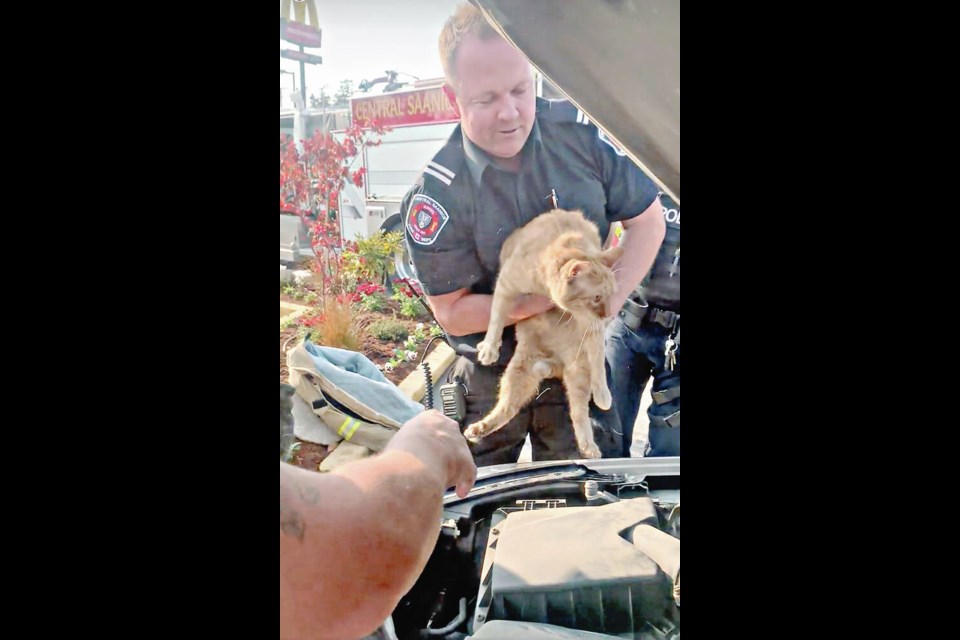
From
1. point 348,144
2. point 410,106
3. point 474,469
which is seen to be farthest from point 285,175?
point 474,469

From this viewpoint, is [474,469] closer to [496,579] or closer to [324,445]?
[496,579]

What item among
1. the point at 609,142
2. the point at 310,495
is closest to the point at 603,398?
the point at 609,142

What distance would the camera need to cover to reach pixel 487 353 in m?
1.88

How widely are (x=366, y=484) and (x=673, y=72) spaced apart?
1.47m

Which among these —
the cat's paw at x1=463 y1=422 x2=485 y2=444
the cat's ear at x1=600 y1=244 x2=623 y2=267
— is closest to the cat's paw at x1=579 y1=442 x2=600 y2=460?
the cat's paw at x1=463 y1=422 x2=485 y2=444

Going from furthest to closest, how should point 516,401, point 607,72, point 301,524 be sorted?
point 516,401 < point 607,72 < point 301,524

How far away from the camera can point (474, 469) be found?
6.15 feet

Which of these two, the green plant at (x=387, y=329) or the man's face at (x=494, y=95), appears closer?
the man's face at (x=494, y=95)

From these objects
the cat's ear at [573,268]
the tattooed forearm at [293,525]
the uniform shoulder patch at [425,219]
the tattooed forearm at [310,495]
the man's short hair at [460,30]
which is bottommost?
the tattooed forearm at [293,525]

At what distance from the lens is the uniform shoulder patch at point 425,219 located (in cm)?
180

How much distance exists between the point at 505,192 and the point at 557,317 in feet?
1.34

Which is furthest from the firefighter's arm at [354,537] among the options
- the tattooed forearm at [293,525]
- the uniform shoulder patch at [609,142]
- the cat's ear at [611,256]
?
the uniform shoulder patch at [609,142]

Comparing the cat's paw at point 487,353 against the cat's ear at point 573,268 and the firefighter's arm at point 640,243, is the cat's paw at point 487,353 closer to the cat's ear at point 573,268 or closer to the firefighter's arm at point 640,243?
the cat's ear at point 573,268

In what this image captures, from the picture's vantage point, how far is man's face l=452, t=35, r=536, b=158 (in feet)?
5.62
